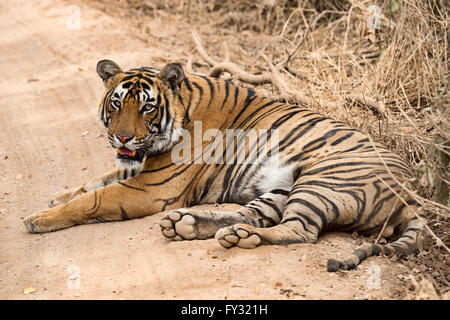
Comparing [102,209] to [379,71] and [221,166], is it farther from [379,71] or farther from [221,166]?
[379,71]

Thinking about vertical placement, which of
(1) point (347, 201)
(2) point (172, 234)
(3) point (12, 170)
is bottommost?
(3) point (12, 170)

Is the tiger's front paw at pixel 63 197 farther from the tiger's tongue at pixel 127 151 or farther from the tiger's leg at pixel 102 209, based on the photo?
the tiger's tongue at pixel 127 151

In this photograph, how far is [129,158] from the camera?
4.22 m

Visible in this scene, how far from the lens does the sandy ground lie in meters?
3.05

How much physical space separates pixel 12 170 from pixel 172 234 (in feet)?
7.57

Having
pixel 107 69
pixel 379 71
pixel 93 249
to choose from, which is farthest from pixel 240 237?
pixel 379 71

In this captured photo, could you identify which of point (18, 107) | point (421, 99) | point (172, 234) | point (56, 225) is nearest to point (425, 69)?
point (421, 99)

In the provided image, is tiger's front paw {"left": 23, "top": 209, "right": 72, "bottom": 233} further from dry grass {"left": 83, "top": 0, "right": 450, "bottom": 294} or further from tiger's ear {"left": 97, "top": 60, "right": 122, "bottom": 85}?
dry grass {"left": 83, "top": 0, "right": 450, "bottom": 294}

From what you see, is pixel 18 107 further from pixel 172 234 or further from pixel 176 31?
pixel 172 234

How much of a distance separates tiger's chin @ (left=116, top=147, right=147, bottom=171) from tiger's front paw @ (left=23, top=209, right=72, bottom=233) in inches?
22.4

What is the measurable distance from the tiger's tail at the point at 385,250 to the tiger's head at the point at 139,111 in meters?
1.64

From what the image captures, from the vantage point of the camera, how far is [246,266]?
3.21 meters

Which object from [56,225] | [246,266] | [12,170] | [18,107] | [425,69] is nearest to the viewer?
[246,266]
